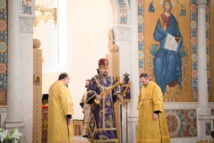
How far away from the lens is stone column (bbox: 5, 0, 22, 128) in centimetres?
908

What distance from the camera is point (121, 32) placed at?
1104cm

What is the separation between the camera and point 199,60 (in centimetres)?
1217

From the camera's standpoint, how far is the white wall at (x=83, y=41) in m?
13.8

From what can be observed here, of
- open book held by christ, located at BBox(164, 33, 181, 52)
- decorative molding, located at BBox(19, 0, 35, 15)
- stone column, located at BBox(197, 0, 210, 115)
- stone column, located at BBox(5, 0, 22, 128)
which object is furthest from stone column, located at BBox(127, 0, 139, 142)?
stone column, located at BBox(5, 0, 22, 128)

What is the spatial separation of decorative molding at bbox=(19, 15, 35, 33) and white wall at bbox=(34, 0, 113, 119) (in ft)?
13.4

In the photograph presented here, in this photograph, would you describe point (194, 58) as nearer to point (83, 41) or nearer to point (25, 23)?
point (83, 41)

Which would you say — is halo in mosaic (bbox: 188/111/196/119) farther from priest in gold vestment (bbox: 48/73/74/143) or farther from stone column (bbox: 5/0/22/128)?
stone column (bbox: 5/0/22/128)

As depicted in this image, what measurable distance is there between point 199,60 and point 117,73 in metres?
2.61

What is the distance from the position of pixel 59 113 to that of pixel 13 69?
1359 millimetres

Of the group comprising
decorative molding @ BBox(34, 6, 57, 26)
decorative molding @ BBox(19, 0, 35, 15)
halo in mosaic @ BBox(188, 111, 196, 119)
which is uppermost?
decorative molding @ BBox(34, 6, 57, 26)

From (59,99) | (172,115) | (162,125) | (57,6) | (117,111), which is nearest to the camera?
(59,99)

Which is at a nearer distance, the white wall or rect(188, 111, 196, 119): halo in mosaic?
rect(188, 111, 196, 119): halo in mosaic

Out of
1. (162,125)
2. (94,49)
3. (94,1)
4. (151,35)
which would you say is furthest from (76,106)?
(162,125)

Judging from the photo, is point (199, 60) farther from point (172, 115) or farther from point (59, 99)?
point (59, 99)
